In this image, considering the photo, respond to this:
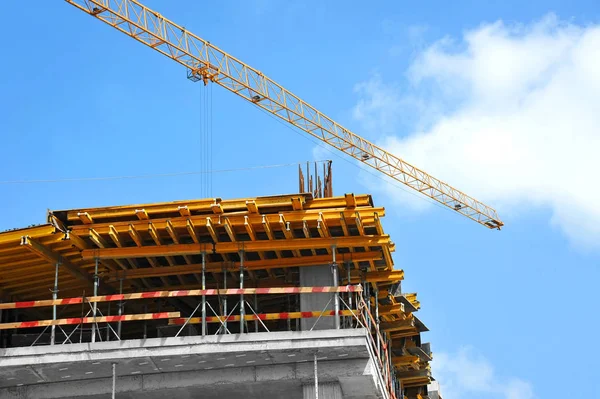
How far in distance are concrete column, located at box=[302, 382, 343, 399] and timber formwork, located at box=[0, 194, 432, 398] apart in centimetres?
186

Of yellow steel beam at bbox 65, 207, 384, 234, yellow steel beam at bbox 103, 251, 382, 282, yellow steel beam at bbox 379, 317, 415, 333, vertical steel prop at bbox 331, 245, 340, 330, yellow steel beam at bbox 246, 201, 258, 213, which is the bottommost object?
vertical steel prop at bbox 331, 245, 340, 330

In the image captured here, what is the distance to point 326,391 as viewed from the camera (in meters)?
26.7

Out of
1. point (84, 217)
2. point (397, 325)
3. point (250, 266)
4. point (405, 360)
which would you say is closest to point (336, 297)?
point (250, 266)

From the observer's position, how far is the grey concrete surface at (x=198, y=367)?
25.7m

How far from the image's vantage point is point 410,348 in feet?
133

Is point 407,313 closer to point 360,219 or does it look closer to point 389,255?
point 389,255

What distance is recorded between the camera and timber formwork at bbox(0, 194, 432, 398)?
2723cm

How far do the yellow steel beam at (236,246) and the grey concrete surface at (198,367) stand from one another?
3375mm

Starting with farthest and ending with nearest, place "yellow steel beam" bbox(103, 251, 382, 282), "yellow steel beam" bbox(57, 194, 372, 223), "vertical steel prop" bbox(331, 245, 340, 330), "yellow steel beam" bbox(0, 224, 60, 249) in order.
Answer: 1. "yellow steel beam" bbox(103, 251, 382, 282)
2. "yellow steel beam" bbox(0, 224, 60, 249)
3. "yellow steel beam" bbox(57, 194, 372, 223)
4. "vertical steel prop" bbox(331, 245, 340, 330)

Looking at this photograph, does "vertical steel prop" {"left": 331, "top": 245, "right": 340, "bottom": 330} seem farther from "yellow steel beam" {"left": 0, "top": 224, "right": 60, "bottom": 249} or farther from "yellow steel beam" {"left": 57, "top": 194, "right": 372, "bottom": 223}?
"yellow steel beam" {"left": 0, "top": 224, "right": 60, "bottom": 249}

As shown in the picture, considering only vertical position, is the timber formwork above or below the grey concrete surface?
above

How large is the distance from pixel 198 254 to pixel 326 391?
5770mm

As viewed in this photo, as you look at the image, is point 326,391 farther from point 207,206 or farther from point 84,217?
point 84,217

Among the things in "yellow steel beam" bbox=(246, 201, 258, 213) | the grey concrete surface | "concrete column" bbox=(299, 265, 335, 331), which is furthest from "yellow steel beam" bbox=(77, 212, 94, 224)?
"concrete column" bbox=(299, 265, 335, 331)
